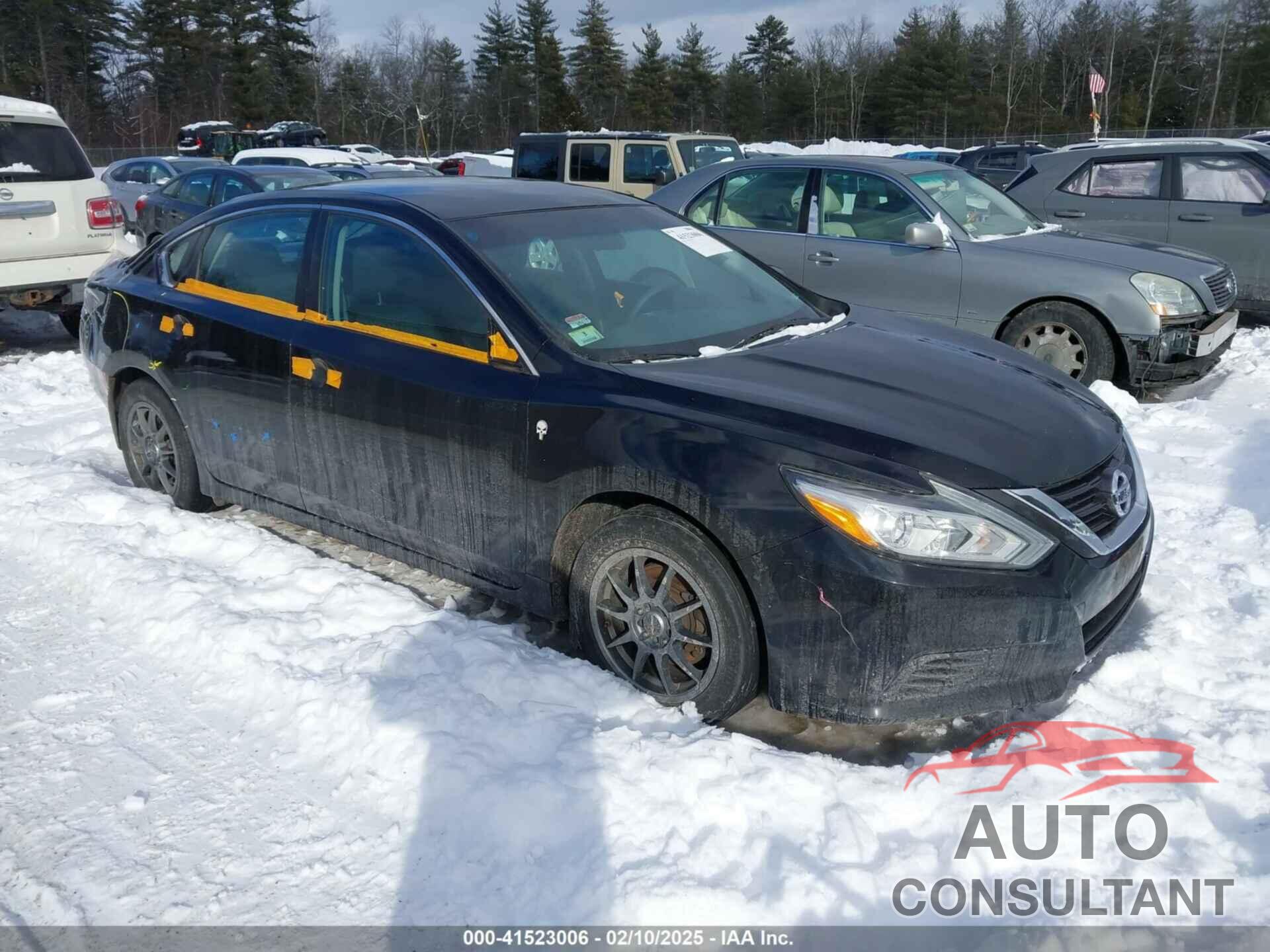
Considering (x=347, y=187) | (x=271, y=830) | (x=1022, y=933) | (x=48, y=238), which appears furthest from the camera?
(x=48, y=238)

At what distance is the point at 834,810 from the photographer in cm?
285

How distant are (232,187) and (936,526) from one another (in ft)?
38.9

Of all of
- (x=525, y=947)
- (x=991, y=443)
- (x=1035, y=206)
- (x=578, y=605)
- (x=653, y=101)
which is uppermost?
(x=653, y=101)

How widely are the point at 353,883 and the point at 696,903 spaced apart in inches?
35.1

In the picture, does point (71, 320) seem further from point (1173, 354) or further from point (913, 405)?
point (1173, 354)

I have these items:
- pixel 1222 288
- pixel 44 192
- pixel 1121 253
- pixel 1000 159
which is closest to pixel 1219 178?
pixel 1222 288

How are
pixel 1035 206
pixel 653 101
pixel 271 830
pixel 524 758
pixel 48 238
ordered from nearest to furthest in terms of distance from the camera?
pixel 271 830
pixel 524 758
pixel 48 238
pixel 1035 206
pixel 653 101

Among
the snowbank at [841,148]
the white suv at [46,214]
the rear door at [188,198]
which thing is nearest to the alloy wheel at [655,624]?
the white suv at [46,214]

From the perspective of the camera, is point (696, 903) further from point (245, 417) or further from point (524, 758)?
point (245, 417)

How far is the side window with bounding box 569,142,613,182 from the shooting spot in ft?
49.2

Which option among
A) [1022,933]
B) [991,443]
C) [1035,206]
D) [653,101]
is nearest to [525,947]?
[1022,933]

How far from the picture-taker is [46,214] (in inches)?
337

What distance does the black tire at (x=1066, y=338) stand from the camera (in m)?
6.76

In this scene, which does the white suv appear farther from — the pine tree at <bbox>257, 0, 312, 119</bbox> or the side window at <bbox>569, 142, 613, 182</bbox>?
the pine tree at <bbox>257, 0, 312, 119</bbox>
